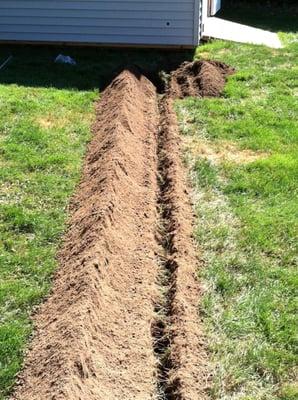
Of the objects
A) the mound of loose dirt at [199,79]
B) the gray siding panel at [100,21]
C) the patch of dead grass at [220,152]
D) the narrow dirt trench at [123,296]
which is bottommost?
the narrow dirt trench at [123,296]

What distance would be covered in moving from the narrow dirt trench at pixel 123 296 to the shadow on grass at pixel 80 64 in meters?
2.95

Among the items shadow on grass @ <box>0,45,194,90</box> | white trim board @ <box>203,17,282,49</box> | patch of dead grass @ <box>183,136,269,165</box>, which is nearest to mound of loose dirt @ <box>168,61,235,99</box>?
shadow on grass @ <box>0,45,194,90</box>

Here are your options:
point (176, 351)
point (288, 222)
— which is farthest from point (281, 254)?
point (176, 351)

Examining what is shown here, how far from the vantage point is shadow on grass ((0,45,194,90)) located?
9.34 meters

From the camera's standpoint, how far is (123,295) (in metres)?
4.46

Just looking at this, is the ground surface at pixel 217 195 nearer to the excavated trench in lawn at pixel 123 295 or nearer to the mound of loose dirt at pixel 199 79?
the excavated trench in lawn at pixel 123 295

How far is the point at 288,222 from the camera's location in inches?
216

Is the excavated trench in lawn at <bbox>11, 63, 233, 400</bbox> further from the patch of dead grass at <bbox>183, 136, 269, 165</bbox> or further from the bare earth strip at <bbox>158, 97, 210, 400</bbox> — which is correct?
the patch of dead grass at <bbox>183, 136, 269, 165</bbox>

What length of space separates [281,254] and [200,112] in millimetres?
3651

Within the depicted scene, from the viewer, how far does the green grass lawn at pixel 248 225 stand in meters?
3.91

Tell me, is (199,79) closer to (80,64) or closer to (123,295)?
(80,64)

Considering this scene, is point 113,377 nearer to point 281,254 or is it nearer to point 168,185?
point 281,254

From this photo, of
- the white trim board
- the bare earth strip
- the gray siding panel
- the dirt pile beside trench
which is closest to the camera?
the dirt pile beside trench

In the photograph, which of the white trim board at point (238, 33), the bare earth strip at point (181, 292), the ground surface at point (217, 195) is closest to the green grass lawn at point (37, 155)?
the ground surface at point (217, 195)
